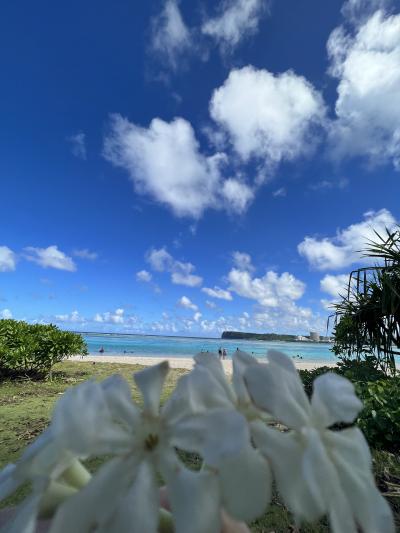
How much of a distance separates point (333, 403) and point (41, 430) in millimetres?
5811

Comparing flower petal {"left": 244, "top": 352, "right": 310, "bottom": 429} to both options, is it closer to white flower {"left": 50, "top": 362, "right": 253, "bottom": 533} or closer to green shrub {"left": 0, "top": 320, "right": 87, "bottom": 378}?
white flower {"left": 50, "top": 362, "right": 253, "bottom": 533}

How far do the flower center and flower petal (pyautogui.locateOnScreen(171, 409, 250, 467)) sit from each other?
1.6 inches

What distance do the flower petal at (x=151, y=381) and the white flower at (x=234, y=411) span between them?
6 centimetres

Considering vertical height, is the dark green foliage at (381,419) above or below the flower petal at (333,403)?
below

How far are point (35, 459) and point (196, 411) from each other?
7.6 inches

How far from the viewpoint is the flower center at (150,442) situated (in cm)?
44

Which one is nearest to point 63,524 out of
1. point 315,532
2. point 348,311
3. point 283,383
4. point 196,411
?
point 196,411

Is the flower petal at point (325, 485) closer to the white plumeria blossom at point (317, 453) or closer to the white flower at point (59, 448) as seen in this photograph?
the white plumeria blossom at point (317, 453)

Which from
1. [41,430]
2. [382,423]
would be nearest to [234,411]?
[382,423]

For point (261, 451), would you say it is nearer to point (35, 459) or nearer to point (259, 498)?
point (259, 498)

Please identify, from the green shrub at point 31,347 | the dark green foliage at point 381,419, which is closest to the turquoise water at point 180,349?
the green shrub at point 31,347

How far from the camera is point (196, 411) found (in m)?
0.44

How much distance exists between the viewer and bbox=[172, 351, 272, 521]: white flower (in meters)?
0.36

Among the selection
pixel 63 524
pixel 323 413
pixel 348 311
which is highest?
pixel 348 311
